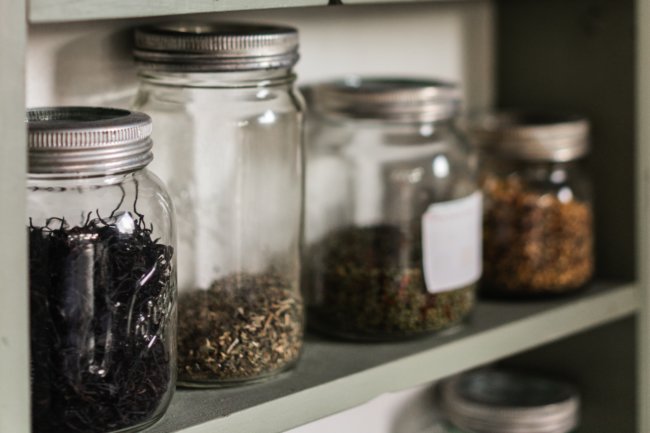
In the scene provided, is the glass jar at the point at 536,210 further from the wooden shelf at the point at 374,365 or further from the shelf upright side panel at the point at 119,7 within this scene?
the shelf upright side panel at the point at 119,7

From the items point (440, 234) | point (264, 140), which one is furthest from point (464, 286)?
point (264, 140)

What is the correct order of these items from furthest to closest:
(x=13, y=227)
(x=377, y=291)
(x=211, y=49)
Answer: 1. (x=377, y=291)
2. (x=211, y=49)
3. (x=13, y=227)

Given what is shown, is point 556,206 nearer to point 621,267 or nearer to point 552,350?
point 621,267

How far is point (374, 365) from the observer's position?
92 cm

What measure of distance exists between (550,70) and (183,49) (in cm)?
54

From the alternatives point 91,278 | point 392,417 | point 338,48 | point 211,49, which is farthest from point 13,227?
point 392,417

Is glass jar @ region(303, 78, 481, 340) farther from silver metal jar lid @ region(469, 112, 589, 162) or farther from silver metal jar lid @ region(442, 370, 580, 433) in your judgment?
silver metal jar lid @ region(442, 370, 580, 433)

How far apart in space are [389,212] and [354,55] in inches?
7.7

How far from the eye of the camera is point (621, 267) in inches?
46.3

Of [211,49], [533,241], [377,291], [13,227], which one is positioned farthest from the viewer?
[533,241]

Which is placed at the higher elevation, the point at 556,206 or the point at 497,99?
the point at 497,99

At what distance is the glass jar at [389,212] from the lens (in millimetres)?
967

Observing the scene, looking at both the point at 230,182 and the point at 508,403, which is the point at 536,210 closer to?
the point at 508,403

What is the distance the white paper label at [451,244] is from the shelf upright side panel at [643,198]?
0.19m
